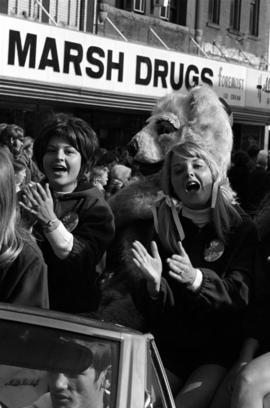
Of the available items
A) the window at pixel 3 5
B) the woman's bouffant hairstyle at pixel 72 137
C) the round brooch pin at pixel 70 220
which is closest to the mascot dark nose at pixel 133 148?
the woman's bouffant hairstyle at pixel 72 137

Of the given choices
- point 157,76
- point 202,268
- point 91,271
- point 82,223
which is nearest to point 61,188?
point 82,223

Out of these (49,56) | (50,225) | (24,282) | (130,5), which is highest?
(130,5)

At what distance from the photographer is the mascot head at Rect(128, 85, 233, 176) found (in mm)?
3684

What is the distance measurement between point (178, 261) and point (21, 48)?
23.2 feet

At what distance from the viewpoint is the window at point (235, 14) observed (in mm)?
20594

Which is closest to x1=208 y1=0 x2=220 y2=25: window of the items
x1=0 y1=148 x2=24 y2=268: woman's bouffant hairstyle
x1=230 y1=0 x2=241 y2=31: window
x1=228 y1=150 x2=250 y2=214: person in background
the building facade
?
the building facade

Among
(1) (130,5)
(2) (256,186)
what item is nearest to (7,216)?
(2) (256,186)

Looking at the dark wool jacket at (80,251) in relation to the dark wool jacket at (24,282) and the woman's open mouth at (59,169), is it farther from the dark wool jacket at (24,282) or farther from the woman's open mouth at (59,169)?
the dark wool jacket at (24,282)

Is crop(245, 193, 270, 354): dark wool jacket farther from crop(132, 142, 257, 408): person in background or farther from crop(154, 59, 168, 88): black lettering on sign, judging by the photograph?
crop(154, 59, 168, 88): black lettering on sign

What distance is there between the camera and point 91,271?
3.39 metres

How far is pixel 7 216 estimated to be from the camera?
262 cm

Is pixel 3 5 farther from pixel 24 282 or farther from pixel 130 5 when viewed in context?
pixel 24 282

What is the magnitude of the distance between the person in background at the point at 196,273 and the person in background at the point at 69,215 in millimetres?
319

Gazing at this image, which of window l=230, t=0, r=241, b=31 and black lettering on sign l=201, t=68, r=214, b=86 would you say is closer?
black lettering on sign l=201, t=68, r=214, b=86
